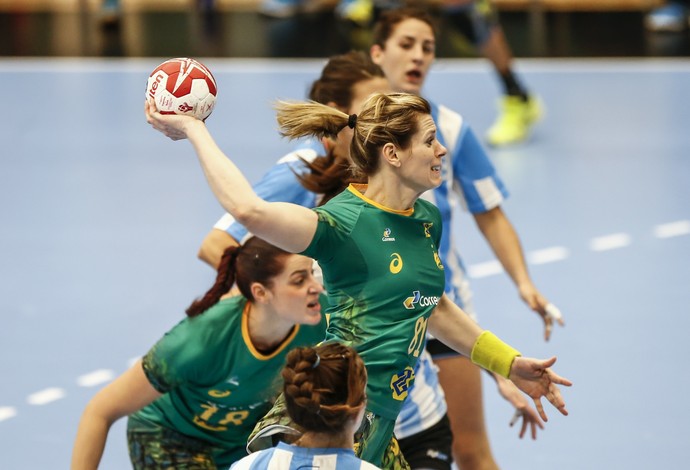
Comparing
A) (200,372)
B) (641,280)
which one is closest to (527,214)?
(641,280)

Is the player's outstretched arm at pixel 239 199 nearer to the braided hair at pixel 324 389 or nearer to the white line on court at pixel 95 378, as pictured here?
the braided hair at pixel 324 389

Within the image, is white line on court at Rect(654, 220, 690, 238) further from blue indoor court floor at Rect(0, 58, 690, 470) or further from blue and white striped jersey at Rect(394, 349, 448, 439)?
blue and white striped jersey at Rect(394, 349, 448, 439)

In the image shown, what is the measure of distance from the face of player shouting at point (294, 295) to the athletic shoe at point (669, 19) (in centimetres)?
997

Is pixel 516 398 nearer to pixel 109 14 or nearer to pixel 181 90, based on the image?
pixel 181 90

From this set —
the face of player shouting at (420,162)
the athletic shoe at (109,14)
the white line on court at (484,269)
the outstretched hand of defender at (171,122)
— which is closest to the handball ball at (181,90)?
the outstretched hand of defender at (171,122)

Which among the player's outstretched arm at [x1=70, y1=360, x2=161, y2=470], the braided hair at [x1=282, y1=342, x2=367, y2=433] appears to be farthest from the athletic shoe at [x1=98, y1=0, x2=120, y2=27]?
the braided hair at [x1=282, y1=342, x2=367, y2=433]

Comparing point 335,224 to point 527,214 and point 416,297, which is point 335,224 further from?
point 527,214

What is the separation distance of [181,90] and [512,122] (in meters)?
6.71

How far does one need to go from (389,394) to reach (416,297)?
0.84 feet

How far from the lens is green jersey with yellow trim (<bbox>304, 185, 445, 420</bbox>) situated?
312cm

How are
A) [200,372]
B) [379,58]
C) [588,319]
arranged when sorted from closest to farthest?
[200,372] → [379,58] → [588,319]

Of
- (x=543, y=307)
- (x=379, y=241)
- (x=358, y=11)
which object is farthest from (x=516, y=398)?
(x=358, y=11)

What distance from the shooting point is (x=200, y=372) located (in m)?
3.75

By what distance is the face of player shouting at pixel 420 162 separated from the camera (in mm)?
3195
